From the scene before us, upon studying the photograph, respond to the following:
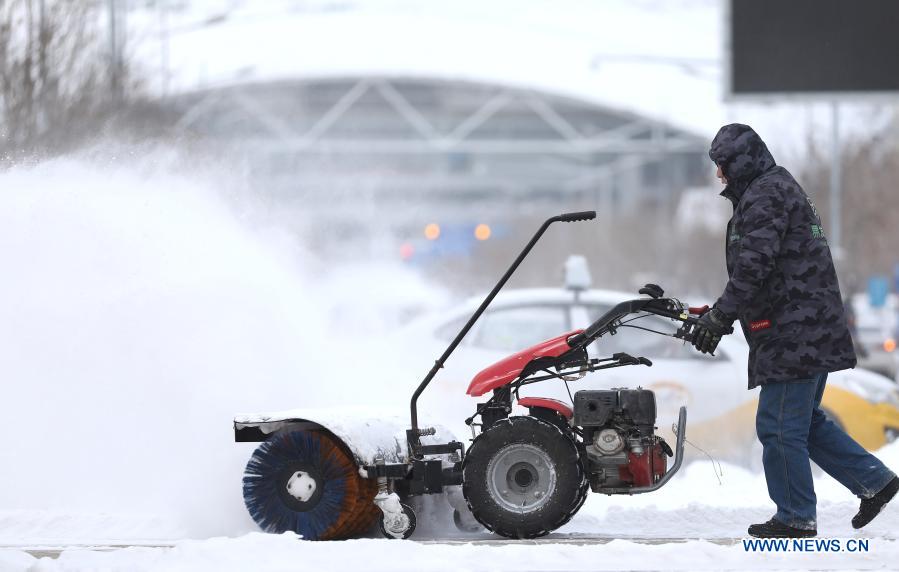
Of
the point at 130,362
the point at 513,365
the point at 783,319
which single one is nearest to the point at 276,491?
the point at 513,365

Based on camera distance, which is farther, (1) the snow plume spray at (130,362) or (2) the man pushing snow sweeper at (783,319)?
(1) the snow plume spray at (130,362)

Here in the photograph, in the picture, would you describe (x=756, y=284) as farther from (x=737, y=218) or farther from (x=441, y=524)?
(x=441, y=524)

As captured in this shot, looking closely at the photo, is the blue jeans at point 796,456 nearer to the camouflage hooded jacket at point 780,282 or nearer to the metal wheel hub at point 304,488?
the camouflage hooded jacket at point 780,282

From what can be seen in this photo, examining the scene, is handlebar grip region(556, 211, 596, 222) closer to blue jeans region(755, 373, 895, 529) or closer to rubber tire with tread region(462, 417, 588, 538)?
rubber tire with tread region(462, 417, 588, 538)

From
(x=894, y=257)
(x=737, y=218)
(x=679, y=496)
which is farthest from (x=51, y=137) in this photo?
(x=894, y=257)

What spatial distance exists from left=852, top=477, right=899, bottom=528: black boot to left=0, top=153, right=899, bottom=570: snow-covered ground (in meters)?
0.09

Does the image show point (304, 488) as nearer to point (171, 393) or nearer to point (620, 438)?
point (620, 438)

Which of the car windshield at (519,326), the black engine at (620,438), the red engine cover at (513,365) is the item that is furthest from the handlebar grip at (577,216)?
the car windshield at (519,326)

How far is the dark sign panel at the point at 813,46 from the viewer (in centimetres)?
1702

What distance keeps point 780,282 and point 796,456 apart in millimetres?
748

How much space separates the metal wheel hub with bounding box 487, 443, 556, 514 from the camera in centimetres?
638

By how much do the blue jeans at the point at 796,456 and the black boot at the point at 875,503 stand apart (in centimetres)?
2

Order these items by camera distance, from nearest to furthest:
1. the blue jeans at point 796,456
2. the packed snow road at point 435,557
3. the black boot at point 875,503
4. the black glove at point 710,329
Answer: the packed snow road at point 435,557 → the black glove at point 710,329 → the blue jeans at point 796,456 → the black boot at point 875,503

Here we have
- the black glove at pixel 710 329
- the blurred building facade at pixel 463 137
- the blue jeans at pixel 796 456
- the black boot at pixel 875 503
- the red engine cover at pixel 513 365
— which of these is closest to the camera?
the black glove at pixel 710 329
